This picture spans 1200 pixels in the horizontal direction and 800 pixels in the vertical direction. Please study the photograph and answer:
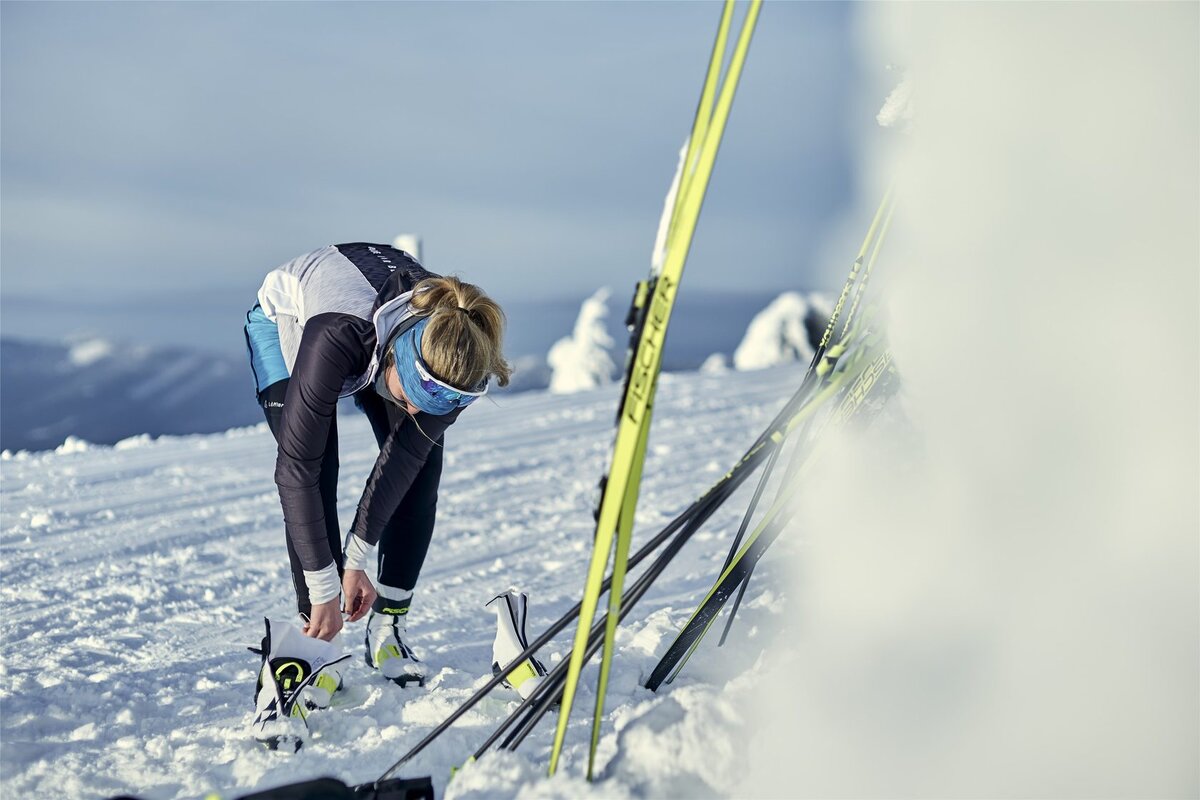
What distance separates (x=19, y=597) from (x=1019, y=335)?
3.58 m

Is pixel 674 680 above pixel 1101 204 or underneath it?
underneath

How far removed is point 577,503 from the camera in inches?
197

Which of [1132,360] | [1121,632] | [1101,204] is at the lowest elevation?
[1121,632]

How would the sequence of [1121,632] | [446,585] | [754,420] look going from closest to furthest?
[1121,632] < [446,585] < [754,420]

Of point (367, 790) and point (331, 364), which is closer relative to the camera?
point (367, 790)

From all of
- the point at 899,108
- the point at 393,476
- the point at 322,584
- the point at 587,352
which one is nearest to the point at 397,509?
the point at 393,476

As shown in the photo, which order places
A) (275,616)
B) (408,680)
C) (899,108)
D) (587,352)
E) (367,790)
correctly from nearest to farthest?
(367,790) < (899,108) < (408,680) < (275,616) < (587,352)

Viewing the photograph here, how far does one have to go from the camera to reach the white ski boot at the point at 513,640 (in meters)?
2.33

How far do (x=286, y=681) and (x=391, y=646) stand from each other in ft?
1.50

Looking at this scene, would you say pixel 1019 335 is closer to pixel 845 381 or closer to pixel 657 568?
pixel 845 381

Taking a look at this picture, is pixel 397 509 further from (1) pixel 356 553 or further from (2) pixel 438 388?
(2) pixel 438 388

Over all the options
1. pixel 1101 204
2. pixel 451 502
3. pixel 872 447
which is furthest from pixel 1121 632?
pixel 451 502

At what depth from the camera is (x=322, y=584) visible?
223 centimetres

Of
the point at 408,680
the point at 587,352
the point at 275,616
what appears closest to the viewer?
the point at 408,680
